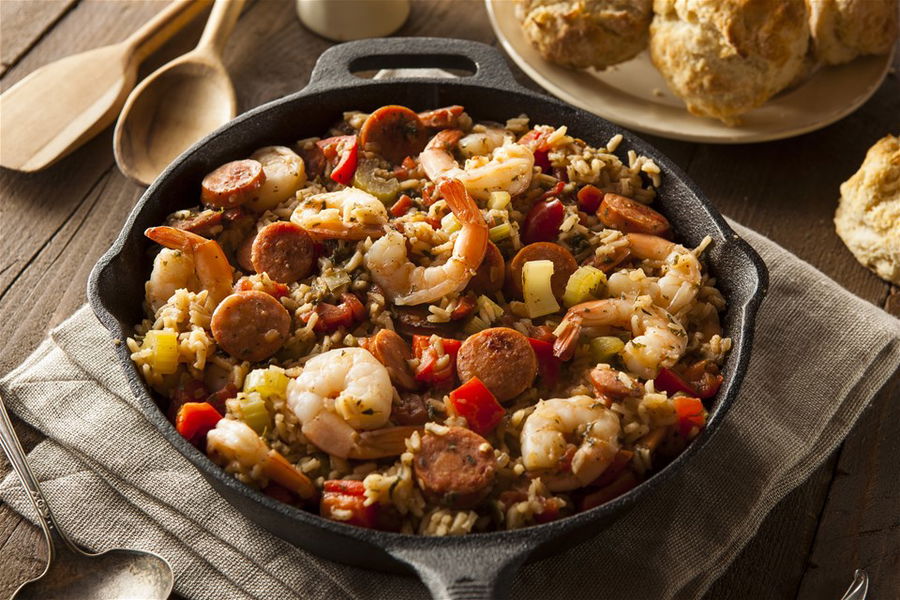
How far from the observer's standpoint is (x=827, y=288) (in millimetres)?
3748

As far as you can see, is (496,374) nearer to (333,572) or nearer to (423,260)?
(423,260)

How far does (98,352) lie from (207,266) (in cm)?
73

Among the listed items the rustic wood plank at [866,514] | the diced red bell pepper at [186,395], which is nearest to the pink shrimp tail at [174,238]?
the diced red bell pepper at [186,395]

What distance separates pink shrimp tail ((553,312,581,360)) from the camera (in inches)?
116

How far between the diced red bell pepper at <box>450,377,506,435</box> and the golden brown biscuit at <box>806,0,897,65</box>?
2557mm

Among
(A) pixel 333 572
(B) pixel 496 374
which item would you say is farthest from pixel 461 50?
(A) pixel 333 572

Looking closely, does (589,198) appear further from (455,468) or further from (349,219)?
(455,468)

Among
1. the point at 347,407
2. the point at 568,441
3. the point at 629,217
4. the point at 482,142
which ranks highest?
the point at 482,142

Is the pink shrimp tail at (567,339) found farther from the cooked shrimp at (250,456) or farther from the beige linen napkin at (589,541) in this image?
the cooked shrimp at (250,456)

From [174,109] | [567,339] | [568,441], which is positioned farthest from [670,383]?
[174,109]

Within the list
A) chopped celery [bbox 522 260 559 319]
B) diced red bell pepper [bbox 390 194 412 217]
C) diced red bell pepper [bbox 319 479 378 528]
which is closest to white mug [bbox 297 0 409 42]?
diced red bell pepper [bbox 390 194 412 217]

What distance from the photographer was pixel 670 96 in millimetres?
4477

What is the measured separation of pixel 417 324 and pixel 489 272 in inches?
12.1

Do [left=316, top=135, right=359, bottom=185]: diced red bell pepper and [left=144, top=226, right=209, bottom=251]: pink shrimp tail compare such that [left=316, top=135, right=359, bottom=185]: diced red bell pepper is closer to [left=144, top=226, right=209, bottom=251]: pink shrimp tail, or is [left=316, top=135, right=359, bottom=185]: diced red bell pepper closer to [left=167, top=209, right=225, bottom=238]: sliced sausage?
[left=167, top=209, right=225, bottom=238]: sliced sausage
